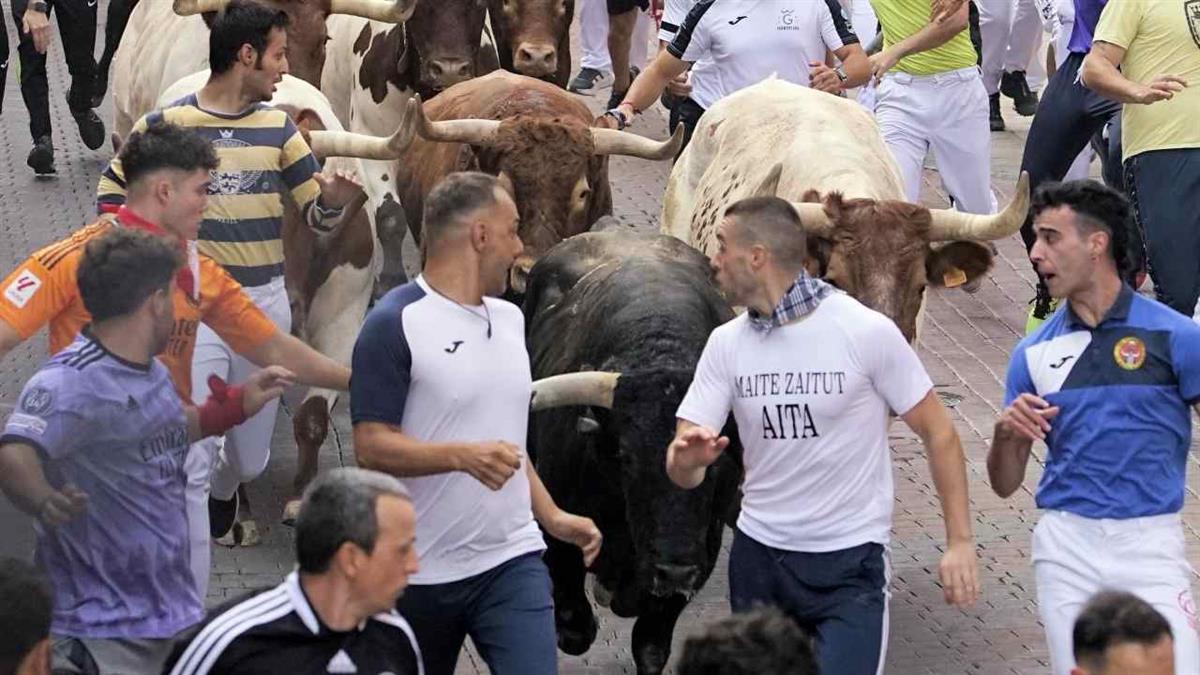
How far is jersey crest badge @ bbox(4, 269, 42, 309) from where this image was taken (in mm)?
6633

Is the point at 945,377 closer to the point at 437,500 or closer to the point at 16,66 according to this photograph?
the point at 437,500

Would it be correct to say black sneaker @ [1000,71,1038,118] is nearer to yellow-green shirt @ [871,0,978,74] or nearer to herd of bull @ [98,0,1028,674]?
yellow-green shirt @ [871,0,978,74]

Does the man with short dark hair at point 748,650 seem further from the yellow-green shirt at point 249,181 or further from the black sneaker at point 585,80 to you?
the black sneaker at point 585,80

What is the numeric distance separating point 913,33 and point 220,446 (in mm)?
5385

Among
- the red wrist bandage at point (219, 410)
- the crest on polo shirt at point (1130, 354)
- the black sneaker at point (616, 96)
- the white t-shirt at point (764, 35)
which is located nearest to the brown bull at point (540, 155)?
the white t-shirt at point (764, 35)

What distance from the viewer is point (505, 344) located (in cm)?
648

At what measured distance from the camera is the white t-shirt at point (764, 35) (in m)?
12.0

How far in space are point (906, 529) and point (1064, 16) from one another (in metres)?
5.68

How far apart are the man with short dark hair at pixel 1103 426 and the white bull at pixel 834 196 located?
162 cm

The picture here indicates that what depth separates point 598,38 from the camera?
18719 mm

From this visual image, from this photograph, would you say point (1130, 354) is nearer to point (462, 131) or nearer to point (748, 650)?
point (748, 650)

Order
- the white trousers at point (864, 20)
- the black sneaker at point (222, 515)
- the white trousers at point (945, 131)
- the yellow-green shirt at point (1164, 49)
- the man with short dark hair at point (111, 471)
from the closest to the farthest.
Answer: the man with short dark hair at point (111, 471), the black sneaker at point (222, 515), the yellow-green shirt at point (1164, 49), the white trousers at point (945, 131), the white trousers at point (864, 20)

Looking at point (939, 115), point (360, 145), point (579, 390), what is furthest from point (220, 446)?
point (939, 115)

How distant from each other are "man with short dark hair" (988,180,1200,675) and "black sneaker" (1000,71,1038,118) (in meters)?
11.1
